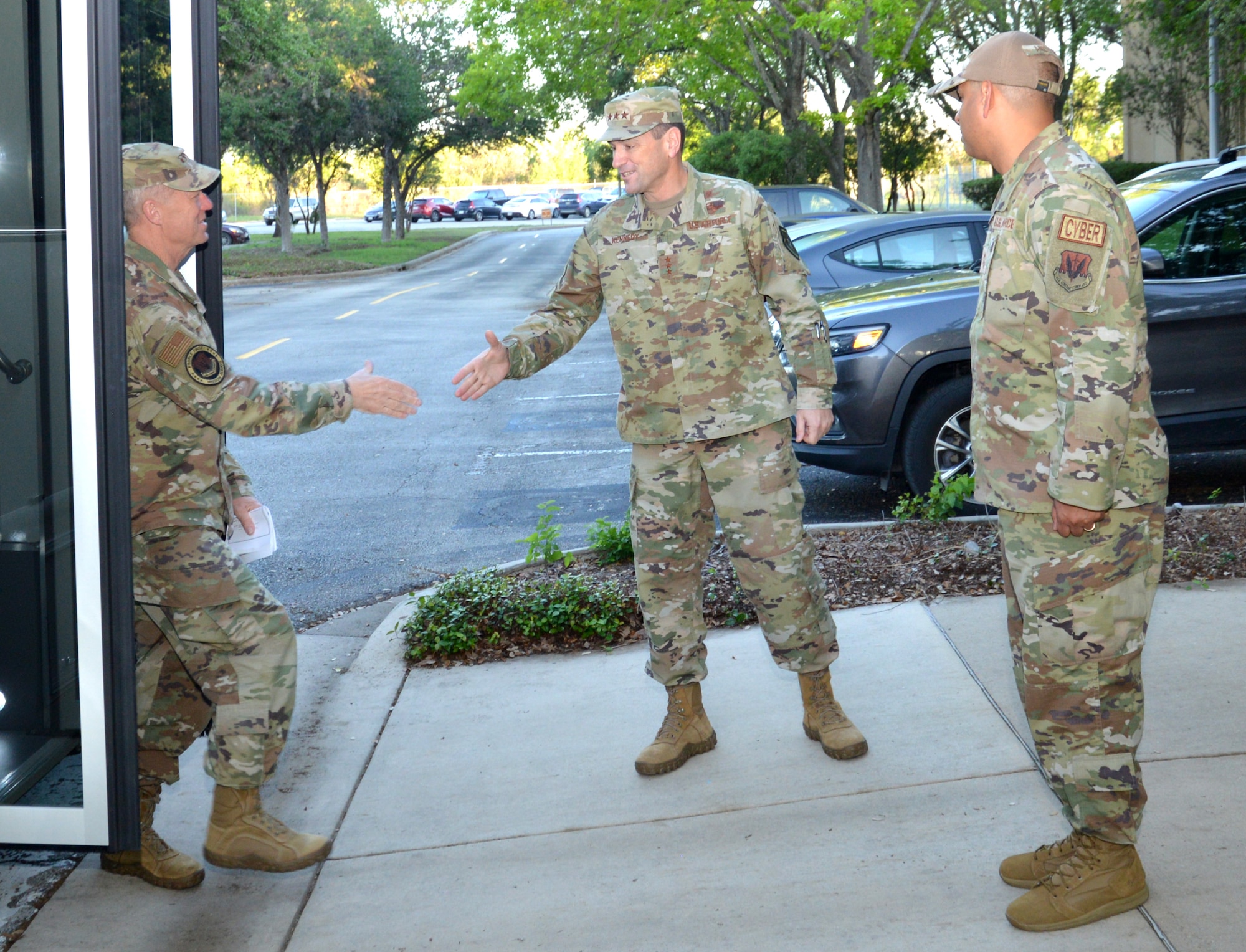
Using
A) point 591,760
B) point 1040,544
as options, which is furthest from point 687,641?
point 1040,544

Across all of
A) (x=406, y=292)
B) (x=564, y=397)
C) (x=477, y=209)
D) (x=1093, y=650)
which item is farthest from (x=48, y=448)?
(x=477, y=209)

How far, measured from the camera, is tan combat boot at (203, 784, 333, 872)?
3.52m

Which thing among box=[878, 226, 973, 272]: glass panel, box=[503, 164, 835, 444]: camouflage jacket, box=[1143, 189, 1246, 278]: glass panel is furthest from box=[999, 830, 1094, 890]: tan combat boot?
box=[878, 226, 973, 272]: glass panel

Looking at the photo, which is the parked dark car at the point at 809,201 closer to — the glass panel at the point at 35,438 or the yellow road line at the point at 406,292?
the yellow road line at the point at 406,292

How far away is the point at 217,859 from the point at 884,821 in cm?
181

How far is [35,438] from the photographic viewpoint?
11.0 ft

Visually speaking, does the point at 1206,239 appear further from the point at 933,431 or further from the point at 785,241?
the point at 785,241

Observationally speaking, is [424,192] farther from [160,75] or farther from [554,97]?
[160,75]

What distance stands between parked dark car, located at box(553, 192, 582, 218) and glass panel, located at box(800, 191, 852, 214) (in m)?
55.6

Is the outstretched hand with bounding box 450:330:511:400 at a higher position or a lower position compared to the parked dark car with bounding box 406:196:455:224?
lower

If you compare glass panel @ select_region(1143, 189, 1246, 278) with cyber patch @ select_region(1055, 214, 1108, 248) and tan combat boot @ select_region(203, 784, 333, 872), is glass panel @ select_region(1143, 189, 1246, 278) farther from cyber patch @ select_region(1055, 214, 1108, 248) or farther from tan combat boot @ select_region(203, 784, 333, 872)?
tan combat boot @ select_region(203, 784, 333, 872)

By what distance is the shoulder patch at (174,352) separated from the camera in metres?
3.22

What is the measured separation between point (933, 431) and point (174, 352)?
4529 millimetres

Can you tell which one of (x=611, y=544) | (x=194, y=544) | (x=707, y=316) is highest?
(x=707, y=316)
